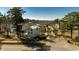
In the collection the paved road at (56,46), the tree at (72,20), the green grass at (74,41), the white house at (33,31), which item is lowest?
the paved road at (56,46)

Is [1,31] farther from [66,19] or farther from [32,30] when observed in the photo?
[66,19]

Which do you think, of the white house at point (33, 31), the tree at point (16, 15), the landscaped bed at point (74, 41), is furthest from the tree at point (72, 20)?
the tree at point (16, 15)

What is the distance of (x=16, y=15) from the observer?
7.72 ft

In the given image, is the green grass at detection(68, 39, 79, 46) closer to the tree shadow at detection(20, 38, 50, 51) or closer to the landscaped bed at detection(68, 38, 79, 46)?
the landscaped bed at detection(68, 38, 79, 46)

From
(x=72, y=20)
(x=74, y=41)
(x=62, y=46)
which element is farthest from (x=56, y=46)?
(x=72, y=20)

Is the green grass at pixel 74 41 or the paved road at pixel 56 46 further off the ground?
the green grass at pixel 74 41

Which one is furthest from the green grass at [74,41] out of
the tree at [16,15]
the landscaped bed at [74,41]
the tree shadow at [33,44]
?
the tree at [16,15]

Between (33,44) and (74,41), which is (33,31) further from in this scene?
(74,41)

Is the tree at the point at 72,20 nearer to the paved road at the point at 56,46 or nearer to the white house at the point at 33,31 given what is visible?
the paved road at the point at 56,46

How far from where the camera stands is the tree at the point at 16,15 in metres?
2.34

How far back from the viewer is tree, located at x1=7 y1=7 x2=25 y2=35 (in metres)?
2.34
